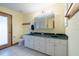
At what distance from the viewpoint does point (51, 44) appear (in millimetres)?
2389

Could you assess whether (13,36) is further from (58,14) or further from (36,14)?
(58,14)

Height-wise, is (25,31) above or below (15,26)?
below

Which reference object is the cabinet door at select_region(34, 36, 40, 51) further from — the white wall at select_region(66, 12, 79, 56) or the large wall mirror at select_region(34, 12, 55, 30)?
the white wall at select_region(66, 12, 79, 56)

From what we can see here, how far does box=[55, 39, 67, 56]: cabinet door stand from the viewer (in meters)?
2.04

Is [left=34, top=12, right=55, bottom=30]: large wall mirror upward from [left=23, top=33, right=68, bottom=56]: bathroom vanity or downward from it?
upward

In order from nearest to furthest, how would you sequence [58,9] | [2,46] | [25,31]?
[58,9] → [2,46] → [25,31]

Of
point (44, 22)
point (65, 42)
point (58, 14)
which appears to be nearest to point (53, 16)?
point (58, 14)

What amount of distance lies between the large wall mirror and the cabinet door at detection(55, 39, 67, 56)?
1179mm

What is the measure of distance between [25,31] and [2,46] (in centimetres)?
162

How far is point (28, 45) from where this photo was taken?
3459mm

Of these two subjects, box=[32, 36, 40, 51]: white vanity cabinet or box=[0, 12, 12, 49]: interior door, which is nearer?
box=[32, 36, 40, 51]: white vanity cabinet

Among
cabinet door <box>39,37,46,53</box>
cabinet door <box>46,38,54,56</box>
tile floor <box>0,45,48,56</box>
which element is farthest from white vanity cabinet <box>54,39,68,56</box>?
tile floor <box>0,45,48,56</box>

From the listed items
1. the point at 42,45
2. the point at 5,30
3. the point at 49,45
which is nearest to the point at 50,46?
the point at 49,45

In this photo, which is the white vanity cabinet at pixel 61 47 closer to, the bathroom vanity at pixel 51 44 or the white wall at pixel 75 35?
the bathroom vanity at pixel 51 44
